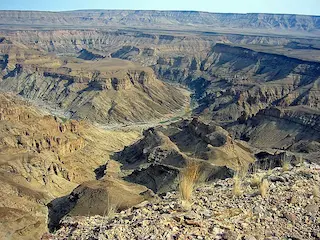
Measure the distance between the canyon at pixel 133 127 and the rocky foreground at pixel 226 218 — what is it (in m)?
4.25

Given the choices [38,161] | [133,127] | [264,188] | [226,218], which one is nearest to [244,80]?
[133,127]

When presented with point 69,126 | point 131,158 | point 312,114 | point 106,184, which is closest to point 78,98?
point 69,126

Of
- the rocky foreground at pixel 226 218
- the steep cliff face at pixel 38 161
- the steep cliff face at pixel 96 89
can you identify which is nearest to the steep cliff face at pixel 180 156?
the steep cliff face at pixel 38 161

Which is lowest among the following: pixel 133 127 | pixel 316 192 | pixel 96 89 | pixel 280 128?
pixel 133 127

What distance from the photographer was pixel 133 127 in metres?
111

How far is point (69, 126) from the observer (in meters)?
78.4

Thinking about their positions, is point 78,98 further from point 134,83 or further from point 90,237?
point 90,237

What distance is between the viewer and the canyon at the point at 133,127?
44312mm

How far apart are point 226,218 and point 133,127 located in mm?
98370

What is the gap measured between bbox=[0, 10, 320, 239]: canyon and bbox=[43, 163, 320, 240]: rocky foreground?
4.25 meters

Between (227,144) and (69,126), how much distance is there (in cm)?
3181

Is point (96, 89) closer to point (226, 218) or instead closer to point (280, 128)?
point (280, 128)

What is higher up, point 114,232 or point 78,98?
point 114,232

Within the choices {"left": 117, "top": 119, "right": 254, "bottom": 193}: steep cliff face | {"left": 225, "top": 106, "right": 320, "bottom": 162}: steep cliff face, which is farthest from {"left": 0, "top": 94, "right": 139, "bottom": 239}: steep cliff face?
{"left": 225, "top": 106, "right": 320, "bottom": 162}: steep cliff face
